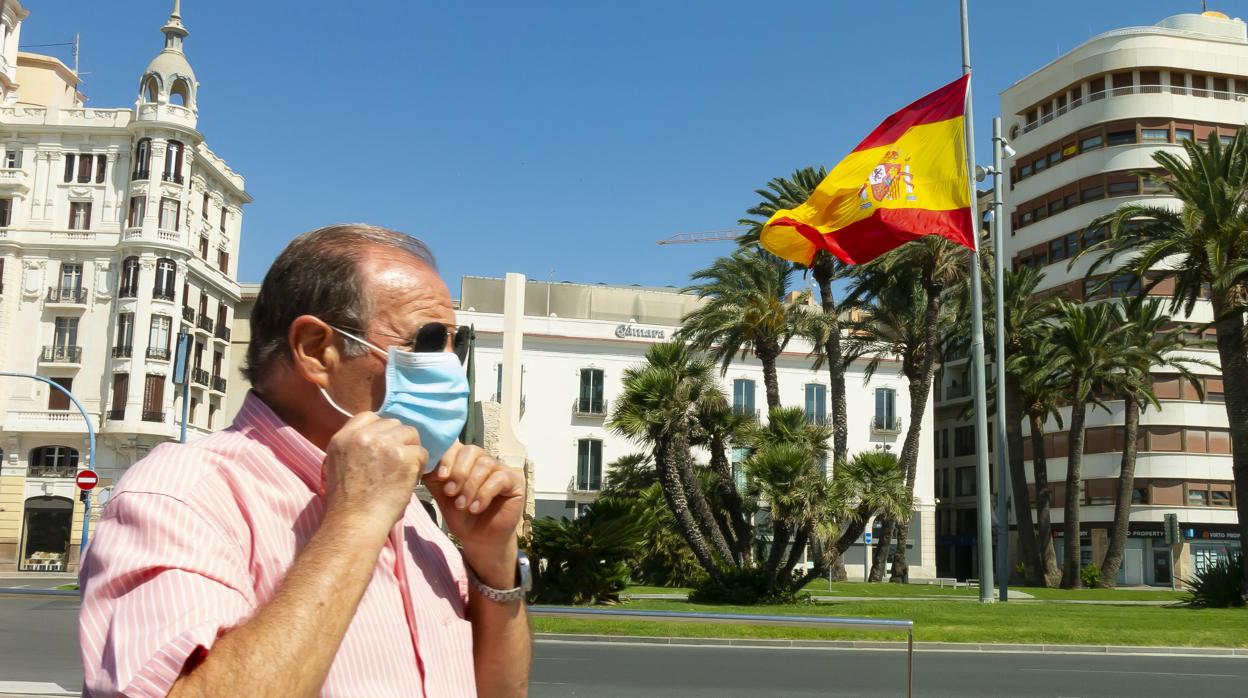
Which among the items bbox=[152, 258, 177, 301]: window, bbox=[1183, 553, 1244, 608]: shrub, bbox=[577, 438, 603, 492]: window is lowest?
bbox=[1183, 553, 1244, 608]: shrub

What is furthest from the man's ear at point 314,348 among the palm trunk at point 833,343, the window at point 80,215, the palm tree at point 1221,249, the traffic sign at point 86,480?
the window at point 80,215

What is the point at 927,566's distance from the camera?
6084 centimetres

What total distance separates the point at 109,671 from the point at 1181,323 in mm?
64205

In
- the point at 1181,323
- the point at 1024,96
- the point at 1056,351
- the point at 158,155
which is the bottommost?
the point at 1056,351

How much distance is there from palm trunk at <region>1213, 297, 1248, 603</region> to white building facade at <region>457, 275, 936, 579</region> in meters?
28.6

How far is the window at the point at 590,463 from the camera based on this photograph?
58.6 meters

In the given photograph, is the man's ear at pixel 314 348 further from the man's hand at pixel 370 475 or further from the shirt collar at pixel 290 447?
the man's hand at pixel 370 475

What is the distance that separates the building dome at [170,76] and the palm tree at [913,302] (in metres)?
34.1

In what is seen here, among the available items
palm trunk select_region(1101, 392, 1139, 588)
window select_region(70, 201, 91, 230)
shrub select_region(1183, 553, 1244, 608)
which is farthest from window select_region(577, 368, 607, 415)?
shrub select_region(1183, 553, 1244, 608)

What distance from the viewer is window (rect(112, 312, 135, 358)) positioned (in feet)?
169

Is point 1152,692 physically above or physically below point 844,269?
below

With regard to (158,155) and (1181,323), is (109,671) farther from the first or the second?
(1181,323)

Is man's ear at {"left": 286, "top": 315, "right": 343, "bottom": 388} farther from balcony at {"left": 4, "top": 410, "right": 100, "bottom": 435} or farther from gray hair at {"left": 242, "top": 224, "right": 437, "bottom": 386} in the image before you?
balcony at {"left": 4, "top": 410, "right": 100, "bottom": 435}

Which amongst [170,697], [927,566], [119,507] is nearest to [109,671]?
[170,697]
